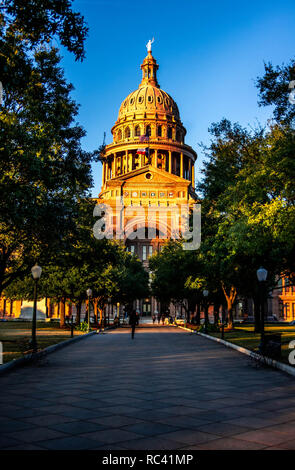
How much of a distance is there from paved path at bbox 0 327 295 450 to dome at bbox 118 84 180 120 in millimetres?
126482

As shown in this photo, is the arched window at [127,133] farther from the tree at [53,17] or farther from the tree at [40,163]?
the tree at [53,17]

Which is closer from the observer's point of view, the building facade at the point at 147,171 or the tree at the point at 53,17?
the tree at the point at 53,17

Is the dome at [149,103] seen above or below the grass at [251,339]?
above

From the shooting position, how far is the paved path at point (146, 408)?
20.1 feet

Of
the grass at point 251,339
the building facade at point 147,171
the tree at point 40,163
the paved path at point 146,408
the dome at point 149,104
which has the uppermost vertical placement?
the dome at point 149,104

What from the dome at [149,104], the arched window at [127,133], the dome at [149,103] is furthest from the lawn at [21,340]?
the dome at [149,103]

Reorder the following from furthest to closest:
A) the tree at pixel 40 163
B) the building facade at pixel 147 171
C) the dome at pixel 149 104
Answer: the dome at pixel 149 104, the building facade at pixel 147 171, the tree at pixel 40 163

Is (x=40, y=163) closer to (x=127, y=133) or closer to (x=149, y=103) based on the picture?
(x=127, y=133)

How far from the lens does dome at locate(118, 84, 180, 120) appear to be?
136m

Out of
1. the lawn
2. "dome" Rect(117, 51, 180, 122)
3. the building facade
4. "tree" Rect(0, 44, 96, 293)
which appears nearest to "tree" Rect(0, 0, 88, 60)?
"tree" Rect(0, 44, 96, 293)

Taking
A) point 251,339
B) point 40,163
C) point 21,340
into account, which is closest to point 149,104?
point 251,339

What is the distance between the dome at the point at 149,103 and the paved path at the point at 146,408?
126 meters
